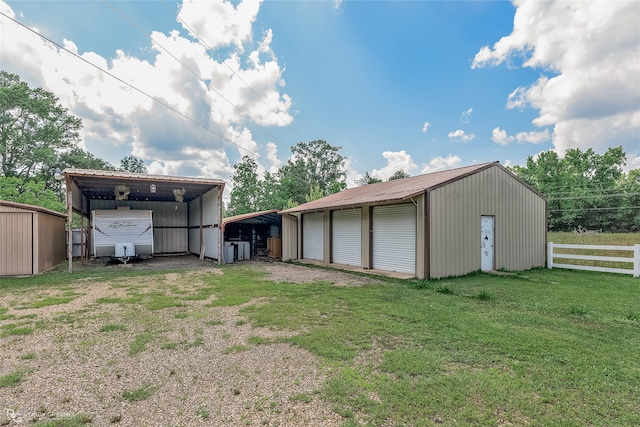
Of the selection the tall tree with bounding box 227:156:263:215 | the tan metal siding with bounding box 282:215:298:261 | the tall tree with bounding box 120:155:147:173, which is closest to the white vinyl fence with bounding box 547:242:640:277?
the tan metal siding with bounding box 282:215:298:261

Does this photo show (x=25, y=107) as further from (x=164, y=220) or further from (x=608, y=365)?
(x=608, y=365)

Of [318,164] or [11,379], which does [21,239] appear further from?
[318,164]

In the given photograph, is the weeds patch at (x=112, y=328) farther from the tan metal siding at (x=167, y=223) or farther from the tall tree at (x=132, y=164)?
the tall tree at (x=132, y=164)

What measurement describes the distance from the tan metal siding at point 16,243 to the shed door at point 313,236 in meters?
10.2

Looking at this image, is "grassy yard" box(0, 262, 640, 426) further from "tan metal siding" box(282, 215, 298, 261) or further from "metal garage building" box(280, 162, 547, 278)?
"tan metal siding" box(282, 215, 298, 261)

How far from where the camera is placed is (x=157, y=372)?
3.21 m

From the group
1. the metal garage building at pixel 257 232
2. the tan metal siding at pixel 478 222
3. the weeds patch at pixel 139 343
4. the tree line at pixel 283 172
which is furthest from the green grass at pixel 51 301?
the tree line at pixel 283 172

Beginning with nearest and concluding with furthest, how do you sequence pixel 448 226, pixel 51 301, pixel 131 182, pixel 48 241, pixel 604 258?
1. pixel 51 301
2. pixel 448 226
3. pixel 604 258
4. pixel 48 241
5. pixel 131 182

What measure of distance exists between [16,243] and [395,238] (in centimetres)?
1226

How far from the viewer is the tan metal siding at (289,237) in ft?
50.6

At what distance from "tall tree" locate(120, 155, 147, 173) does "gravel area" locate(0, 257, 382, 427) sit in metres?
41.3

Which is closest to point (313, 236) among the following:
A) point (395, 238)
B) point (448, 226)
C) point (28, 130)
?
point (395, 238)

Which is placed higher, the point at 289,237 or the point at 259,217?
the point at 259,217

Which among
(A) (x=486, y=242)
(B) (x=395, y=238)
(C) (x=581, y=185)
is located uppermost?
(C) (x=581, y=185)
